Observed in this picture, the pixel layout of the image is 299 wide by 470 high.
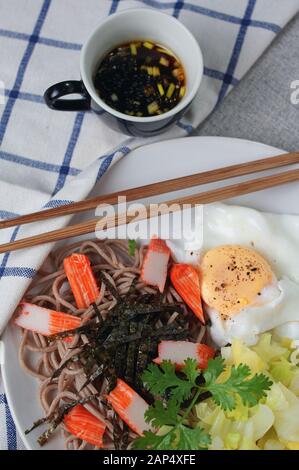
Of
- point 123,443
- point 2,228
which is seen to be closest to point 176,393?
point 123,443

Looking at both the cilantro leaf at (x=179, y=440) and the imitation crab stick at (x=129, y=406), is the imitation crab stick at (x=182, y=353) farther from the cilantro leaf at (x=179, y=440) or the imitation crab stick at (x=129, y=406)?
the cilantro leaf at (x=179, y=440)

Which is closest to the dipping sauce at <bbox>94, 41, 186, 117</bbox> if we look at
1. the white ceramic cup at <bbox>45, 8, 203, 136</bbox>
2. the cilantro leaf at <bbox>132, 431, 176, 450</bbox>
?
the white ceramic cup at <bbox>45, 8, 203, 136</bbox>

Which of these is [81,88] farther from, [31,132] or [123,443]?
[123,443]

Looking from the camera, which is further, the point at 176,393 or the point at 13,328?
the point at 13,328

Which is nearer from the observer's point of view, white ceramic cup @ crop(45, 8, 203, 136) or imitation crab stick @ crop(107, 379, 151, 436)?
imitation crab stick @ crop(107, 379, 151, 436)

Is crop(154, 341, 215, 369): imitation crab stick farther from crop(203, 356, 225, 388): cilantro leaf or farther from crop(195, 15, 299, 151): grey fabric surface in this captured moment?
crop(195, 15, 299, 151): grey fabric surface
